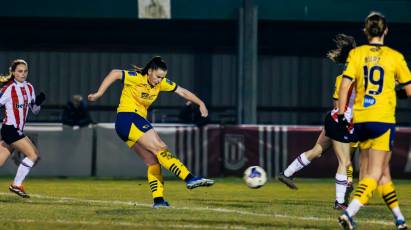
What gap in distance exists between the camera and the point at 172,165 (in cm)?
1306

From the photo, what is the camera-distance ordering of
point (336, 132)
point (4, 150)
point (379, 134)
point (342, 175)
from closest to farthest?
point (379, 134) → point (342, 175) → point (336, 132) → point (4, 150)

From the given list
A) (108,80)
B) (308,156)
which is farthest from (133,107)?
(308,156)

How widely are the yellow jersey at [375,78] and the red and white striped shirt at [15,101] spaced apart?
6320 millimetres

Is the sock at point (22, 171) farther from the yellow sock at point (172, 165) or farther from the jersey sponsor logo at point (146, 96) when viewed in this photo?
the yellow sock at point (172, 165)

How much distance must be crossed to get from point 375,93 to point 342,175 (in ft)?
12.1

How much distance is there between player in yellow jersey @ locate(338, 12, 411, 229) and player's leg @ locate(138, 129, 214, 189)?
306 centimetres

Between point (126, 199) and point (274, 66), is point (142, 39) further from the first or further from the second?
point (126, 199)

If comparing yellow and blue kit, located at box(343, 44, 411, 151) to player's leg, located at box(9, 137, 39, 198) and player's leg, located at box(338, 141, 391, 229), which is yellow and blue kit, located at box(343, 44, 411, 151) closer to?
player's leg, located at box(338, 141, 391, 229)

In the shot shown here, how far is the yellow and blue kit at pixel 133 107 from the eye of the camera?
13.3 m

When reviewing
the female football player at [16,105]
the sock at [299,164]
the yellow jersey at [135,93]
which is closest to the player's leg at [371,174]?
the yellow jersey at [135,93]

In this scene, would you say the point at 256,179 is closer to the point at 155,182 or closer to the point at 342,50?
the point at 155,182

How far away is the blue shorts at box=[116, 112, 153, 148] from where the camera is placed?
13297mm

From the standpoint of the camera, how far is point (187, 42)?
3434 centimetres

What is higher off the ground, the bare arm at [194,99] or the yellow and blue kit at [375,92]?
the yellow and blue kit at [375,92]
